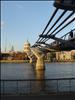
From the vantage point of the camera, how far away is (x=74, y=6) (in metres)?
9.70

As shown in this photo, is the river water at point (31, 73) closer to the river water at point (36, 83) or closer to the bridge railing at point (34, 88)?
the river water at point (36, 83)

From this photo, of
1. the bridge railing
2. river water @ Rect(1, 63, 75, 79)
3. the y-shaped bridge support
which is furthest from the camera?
the y-shaped bridge support

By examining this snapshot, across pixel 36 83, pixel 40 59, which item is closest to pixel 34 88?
pixel 36 83

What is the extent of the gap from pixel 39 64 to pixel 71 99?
8579 centimetres

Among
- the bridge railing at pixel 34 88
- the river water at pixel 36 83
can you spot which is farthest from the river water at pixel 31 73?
the bridge railing at pixel 34 88

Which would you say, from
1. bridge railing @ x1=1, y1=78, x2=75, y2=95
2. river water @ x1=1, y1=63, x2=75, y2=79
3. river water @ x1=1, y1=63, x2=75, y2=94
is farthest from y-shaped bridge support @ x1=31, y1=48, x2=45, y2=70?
bridge railing @ x1=1, y1=78, x2=75, y2=95

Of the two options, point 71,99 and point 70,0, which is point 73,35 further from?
point 70,0

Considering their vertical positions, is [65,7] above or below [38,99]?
above

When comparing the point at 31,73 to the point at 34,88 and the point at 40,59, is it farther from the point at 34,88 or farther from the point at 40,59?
the point at 34,88

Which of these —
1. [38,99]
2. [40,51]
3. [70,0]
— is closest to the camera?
[70,0]

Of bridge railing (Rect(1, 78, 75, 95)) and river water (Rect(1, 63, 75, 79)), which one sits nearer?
bridge railing (Rect(1, 78, 75, 95))

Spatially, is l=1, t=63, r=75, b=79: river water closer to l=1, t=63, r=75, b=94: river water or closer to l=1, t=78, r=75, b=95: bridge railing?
l=1, t=63, r=75, b=94: river water

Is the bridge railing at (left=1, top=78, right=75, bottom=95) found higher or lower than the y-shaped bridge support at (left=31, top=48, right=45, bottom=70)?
lower

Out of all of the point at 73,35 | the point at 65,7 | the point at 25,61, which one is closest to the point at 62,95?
the point at 65,7
